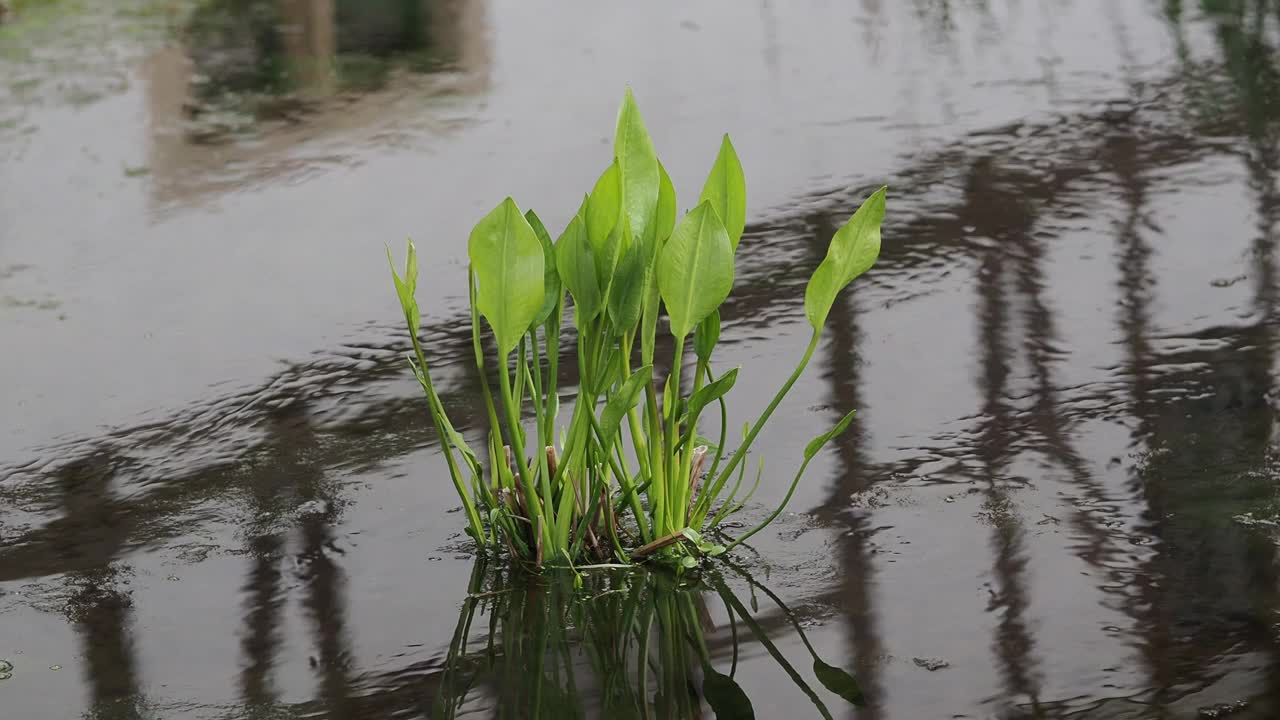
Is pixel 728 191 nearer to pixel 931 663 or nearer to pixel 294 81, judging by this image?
pixel 931 663

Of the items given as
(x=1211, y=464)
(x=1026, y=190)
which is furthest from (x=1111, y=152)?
(x=1211, y=464)

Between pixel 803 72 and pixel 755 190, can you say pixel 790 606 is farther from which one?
pixel 803 72

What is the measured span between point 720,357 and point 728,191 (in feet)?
3.72

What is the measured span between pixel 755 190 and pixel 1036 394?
1478mm

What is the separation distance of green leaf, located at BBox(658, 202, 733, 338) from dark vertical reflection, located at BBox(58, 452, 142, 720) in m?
1.01

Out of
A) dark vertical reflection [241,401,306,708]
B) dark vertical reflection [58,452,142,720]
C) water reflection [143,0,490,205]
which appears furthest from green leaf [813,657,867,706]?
water reflection [143,0,490,205]

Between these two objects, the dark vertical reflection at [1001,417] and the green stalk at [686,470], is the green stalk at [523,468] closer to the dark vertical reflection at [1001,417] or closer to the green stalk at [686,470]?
the green stalk at [686,470]

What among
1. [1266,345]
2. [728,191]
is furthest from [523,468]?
[1266,345]

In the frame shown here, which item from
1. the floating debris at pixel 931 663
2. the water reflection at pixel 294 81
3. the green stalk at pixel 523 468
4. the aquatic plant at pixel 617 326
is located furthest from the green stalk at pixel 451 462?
the water reflection at pixel 294 81

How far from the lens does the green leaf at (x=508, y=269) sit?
1.96m

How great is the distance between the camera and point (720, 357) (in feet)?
10.5

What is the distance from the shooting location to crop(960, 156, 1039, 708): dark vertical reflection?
199 centimetres

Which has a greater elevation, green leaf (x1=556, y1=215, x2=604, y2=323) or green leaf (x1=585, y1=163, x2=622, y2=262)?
green leaf (x1=585, y1=163, x2=622, y2=262)

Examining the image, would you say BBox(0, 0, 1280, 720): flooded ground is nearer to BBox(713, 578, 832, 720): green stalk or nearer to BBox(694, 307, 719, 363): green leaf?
BBox(713, 578, 832, 720): green stalk
